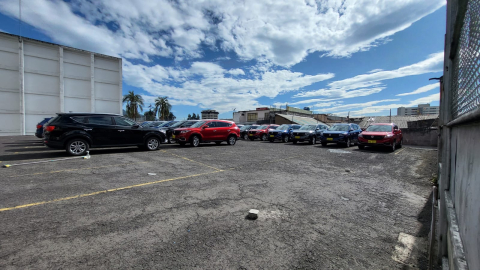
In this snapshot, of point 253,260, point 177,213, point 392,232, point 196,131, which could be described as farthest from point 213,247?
point 196,131

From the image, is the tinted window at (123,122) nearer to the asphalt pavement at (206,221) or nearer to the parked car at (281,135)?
the asphalt pavement at (206,221)

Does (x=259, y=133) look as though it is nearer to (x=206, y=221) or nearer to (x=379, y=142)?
(x=379, y=142)

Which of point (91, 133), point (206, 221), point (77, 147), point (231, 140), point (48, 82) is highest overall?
point (48, 82)

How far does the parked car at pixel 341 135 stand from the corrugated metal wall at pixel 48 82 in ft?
103

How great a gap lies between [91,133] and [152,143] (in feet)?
8.90

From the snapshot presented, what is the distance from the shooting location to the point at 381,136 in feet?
39.6

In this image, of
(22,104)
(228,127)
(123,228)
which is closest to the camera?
(123,228)

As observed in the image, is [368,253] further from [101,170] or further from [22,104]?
[22,104]

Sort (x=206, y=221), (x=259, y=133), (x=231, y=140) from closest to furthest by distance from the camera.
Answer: (x=206, y=221), (x=231, y=140), (x=259, y=133)

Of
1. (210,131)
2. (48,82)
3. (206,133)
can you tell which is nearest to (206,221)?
(206,133)

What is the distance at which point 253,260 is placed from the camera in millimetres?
2467

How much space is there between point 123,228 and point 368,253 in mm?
3266

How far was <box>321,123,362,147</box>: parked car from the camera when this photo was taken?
46.9ft

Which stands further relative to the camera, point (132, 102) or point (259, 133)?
point (132, 102)
